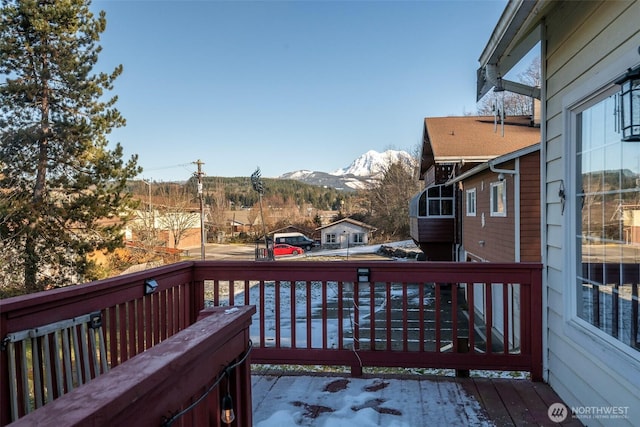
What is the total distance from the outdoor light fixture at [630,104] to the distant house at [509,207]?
566cm

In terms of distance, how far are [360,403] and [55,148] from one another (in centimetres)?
1083

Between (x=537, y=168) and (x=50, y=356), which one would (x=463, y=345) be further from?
(x=537, y=168)

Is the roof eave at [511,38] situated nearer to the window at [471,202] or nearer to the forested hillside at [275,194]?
the window at [471,202]

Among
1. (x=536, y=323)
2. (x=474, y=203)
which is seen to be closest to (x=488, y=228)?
(x=474, y=203)

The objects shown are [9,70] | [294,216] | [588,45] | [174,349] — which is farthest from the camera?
[294,216]

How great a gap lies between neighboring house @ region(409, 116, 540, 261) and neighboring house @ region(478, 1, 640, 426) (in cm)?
911

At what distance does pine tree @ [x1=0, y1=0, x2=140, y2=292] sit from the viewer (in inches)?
370

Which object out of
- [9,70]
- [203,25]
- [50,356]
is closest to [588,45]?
[50,356]

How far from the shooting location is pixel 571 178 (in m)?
2.25

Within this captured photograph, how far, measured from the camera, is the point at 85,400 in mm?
636

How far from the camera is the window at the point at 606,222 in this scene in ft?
5.75

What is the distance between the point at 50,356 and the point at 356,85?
56.5ft

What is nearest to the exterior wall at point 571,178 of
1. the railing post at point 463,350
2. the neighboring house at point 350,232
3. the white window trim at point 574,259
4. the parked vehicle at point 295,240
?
the white window trim at point 574,259

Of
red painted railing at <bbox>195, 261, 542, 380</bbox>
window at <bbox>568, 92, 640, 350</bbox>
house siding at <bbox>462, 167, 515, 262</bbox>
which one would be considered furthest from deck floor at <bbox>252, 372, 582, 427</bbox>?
house siding at <bbox>462, 167, 515, 262</bbox>
